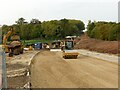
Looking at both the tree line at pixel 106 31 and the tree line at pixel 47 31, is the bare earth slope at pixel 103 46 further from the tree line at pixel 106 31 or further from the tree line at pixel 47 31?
the tree line at pixel 47 31

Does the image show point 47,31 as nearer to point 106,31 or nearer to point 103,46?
point 106,31

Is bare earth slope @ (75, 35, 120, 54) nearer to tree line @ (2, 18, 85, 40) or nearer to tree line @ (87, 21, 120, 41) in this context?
tree line @ (87, 21, 120, 41)

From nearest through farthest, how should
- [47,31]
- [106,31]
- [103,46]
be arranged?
[103,46]
[106,31]
[47,31]

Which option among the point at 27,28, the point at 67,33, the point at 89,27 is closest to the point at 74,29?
the point at 67,33

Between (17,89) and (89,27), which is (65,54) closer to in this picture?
(17,89)

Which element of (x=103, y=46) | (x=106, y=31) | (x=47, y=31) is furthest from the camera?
(x=47, y=31)

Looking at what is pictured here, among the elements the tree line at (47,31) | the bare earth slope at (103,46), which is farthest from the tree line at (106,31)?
the tree line at (47,31)

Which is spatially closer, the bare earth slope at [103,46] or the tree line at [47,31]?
the bare earth slope at [103,46]

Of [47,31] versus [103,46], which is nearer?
[103,46]

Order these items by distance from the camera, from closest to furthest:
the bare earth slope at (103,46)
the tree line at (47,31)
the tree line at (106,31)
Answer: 1. the bare earth slope at (103,46)
2. the tree line at (106,31)
3. the tree line at (47,31)

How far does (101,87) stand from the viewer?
1431 cm

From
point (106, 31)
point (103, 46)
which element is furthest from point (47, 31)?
point (103, 46)

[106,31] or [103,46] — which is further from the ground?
[106,31]

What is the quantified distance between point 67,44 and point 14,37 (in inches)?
444
